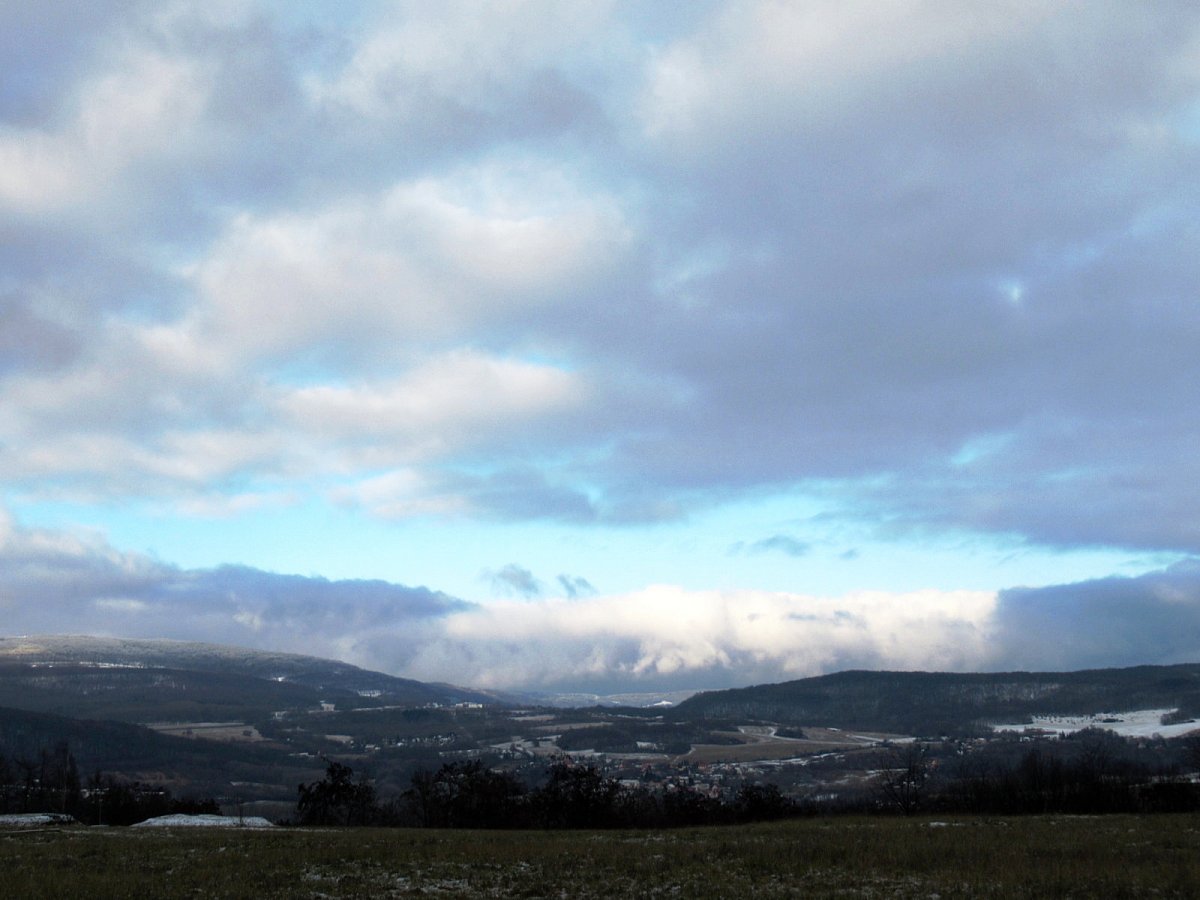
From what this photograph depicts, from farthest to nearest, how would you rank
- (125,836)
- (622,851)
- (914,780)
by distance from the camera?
(914,780) → (125,836) → (622,851)

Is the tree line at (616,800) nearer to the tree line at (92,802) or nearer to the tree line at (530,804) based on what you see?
the tree line at (530,804)

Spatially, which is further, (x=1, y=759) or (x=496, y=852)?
(x=1, y=759)

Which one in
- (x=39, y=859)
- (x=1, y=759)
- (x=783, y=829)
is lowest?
(x=1, y=759)

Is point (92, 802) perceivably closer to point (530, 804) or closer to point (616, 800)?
point (530, 804)

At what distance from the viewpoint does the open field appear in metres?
28.6

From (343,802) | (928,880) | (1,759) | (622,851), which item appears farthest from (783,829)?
(1,759)

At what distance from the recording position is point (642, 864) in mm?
34312

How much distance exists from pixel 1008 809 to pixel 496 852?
7326 cm

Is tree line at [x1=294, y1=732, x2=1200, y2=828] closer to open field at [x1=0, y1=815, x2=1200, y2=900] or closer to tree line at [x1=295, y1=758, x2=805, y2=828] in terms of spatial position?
tree line at [x1=295, y1=758, x2=805, y2=828]

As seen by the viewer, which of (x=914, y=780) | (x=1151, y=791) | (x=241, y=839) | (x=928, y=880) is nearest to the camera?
(x=928, y=880)

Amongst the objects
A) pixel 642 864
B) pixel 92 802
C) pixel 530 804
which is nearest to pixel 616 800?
pixel 530 804

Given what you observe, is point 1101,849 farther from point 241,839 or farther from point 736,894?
point 241,839

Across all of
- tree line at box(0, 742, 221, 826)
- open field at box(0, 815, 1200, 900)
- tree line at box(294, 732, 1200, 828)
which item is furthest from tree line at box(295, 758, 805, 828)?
open field at box(0, 815, 1200, 900)

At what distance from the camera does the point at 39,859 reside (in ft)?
117
